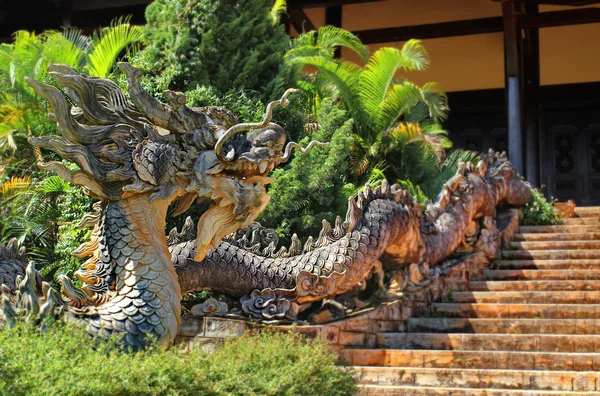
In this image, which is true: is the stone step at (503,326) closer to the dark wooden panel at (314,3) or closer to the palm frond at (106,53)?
the palm frond at (106,53)

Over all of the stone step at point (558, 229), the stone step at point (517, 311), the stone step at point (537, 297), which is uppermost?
the stone step at point (558, 229)

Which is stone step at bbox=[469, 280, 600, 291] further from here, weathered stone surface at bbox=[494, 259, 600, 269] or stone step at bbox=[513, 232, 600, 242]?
stone step at bbox=[513, 232, 600, 242]

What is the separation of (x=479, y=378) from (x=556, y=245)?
14.8 feet

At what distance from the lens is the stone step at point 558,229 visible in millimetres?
12672

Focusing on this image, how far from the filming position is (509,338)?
343 inches

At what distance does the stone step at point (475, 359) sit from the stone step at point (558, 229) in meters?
4.74

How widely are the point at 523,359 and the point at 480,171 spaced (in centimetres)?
429

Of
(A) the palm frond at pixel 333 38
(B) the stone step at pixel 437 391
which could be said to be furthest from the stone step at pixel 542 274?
(A) the palm frond at pixel 333 38

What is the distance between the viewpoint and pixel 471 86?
1819 cm

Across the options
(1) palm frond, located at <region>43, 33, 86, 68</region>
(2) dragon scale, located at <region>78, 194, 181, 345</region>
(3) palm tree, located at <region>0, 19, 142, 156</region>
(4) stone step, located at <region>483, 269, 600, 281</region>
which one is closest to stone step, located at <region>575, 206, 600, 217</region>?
(4) stone step, located at <region>483, 269, 600, 281</region>

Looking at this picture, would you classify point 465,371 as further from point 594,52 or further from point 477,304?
point 594,52

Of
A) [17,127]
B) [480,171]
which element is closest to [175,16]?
[17,127]

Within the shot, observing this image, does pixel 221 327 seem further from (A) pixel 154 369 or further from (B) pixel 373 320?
(A) pixel 154 369

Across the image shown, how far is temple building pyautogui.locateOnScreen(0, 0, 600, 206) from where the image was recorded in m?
17.3
